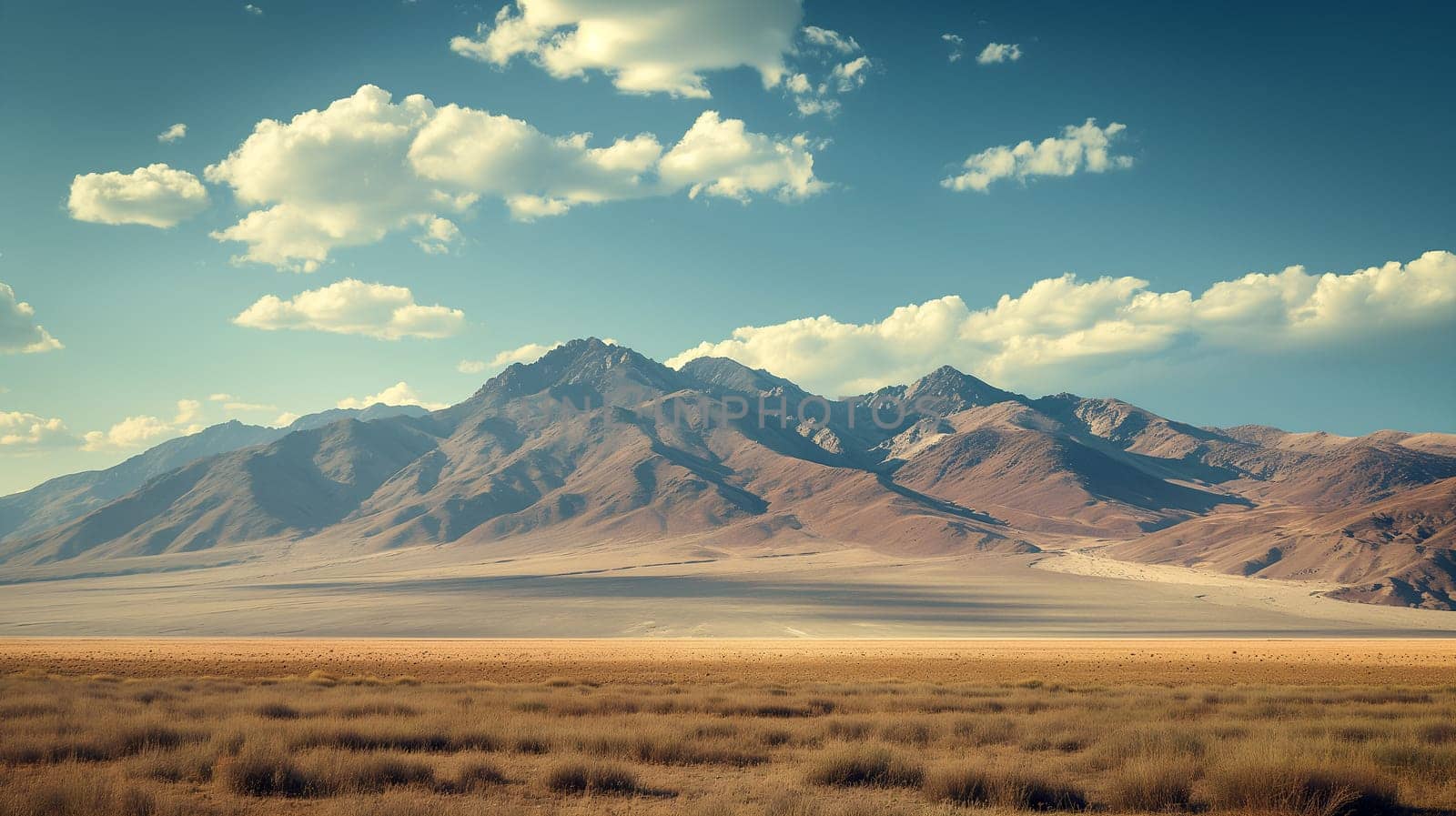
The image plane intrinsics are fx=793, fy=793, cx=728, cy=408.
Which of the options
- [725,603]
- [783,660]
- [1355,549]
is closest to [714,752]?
[783,660]

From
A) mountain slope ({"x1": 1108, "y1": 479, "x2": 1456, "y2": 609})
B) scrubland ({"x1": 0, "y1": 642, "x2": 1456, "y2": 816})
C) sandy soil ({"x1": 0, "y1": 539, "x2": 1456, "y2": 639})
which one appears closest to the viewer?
scrubland ({"x1": 0, "y1": 642, "x2": 1456, "y2": 816})

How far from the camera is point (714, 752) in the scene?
1695 centimetres

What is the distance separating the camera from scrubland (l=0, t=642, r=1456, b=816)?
41.2 feet

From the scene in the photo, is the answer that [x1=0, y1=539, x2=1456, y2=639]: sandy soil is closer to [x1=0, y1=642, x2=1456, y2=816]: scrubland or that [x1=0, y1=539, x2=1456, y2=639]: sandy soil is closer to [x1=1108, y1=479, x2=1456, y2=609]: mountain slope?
[x1=1108, y1=479, x2=1456, y2=609]: mountain slope

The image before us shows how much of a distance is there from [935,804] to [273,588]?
169 meters

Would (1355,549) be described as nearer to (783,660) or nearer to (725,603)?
(725,603)

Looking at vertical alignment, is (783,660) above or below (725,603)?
above

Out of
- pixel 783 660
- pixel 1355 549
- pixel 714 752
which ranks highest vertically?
pixel 714 752

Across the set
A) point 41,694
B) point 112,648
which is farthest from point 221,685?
point 112,648

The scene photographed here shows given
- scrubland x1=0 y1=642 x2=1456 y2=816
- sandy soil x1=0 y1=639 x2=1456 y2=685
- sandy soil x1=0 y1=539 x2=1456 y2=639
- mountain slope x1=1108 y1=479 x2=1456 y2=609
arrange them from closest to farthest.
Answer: scrubland x1=0 y1=642 x2=1456 y2=816, sandy soil x1=0 y1=639 x2=1456 y2=685, sandy soil x1=0 y1=539 x2=1456 y2=639, mountain slope x1=1108 y1=479 x2=1456 y2=609

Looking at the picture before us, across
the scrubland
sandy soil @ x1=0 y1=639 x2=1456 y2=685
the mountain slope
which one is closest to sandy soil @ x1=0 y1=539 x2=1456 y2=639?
the mountain slope

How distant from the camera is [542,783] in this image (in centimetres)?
1417

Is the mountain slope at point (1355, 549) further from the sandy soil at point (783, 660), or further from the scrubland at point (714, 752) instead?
the scrubland at point (714, 752)

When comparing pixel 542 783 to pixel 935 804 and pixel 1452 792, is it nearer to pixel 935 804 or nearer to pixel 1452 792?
pixel 935 804
